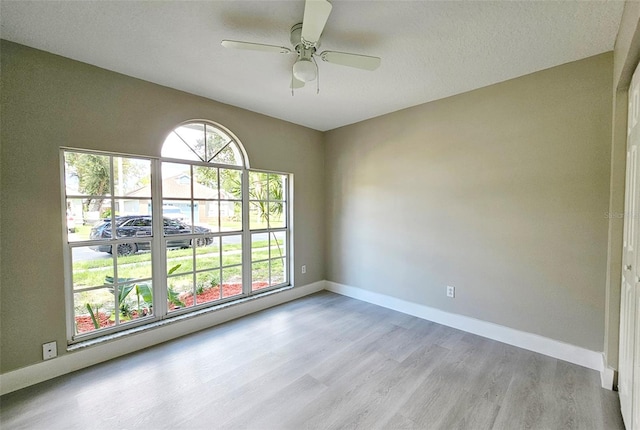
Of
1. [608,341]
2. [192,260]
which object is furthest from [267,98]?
[608,341]

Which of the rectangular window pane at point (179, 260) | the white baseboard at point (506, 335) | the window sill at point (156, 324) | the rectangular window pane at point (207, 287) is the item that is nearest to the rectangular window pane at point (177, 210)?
the rectangular window pane at point (179, 260)

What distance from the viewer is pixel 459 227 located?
9.50 ft

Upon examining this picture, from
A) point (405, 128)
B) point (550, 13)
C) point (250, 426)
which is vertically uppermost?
point (550, 13)

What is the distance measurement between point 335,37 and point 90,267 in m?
2.86

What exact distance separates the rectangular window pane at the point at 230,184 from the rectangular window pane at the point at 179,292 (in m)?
1.05

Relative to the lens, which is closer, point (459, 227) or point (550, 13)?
point (550, 13)

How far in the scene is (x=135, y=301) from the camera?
261 cm

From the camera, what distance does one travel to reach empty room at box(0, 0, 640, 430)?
1.71 m

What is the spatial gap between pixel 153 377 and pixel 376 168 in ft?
10.7

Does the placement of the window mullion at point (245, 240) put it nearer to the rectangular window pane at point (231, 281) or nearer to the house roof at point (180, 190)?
the rectangular window pane at point (231, 281)

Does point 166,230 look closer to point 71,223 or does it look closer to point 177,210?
point 177,210

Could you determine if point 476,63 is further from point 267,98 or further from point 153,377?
point 153,377

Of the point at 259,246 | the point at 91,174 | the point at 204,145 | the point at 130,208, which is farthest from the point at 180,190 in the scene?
the point at 259,246

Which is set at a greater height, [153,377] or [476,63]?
[476,63]
